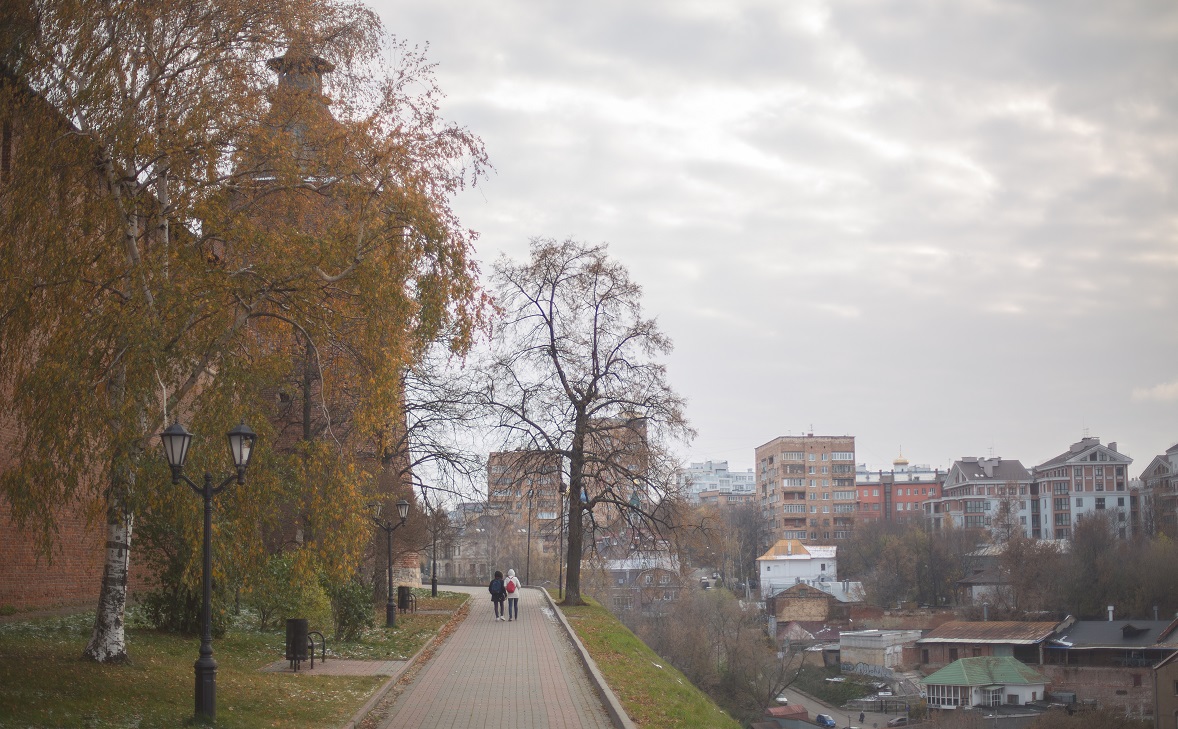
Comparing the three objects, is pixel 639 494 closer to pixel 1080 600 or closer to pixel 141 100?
pixel 141 100

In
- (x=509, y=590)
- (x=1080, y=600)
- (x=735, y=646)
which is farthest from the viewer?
(x=1080, y=600)

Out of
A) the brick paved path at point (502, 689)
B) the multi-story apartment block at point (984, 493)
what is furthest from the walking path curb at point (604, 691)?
the multi-story apartment block at point (984, 493)

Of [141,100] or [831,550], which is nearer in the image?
[141,100]

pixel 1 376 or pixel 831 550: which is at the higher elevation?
pixel 1 376

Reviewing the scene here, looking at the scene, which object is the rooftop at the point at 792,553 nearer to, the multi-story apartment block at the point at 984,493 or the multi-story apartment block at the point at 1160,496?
the multi-story apartment block at the point at 984,493

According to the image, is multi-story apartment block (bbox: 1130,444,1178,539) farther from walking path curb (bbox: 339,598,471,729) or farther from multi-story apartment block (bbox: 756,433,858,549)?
walking path curb (bbox: 339,598,471,729)

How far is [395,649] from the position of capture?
21.3 m

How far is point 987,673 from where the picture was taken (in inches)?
2286

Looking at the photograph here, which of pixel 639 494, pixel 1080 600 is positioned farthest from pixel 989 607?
pixel 639 494

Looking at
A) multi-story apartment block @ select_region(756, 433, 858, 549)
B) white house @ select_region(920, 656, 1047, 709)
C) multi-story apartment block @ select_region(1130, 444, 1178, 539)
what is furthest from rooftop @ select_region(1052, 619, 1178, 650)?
multi-story apartment block @ select_region(756, 433, 858, 549)

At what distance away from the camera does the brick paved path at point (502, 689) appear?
13094mm

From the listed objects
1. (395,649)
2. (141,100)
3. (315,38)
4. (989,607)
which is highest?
(315,38)

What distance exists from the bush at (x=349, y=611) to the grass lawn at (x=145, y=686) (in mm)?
2878

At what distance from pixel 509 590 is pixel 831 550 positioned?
8609cm
